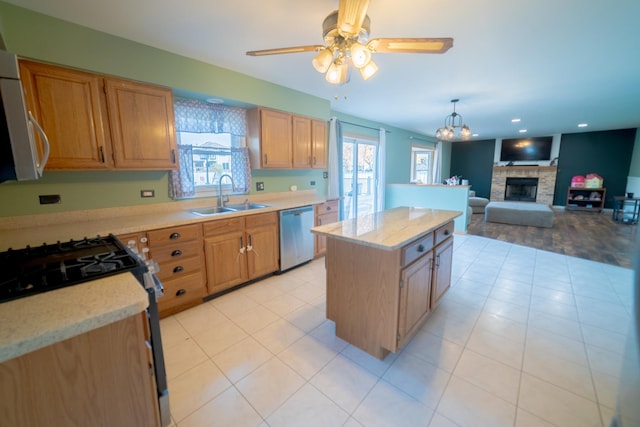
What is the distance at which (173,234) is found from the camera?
86.2 inches

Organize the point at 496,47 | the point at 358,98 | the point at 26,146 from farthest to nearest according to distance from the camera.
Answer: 1. the point at 358,98
2. the point at 496,47
3. the point at 26,146

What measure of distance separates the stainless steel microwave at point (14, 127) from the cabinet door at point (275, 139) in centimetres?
231

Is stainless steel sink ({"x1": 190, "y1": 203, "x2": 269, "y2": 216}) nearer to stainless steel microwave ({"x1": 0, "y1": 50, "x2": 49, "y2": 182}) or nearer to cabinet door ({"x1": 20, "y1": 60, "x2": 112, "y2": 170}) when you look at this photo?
cabinet door ({"x1": 20, "y1": 60, "x2": 112, "y2": 170})

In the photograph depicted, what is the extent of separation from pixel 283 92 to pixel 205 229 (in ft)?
6.84

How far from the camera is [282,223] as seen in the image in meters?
3.02

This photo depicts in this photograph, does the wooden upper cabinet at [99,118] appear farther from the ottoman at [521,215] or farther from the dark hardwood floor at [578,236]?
the ottoman at [521,215]

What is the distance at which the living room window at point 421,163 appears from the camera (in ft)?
25.2

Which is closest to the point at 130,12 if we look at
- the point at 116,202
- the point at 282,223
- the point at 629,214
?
the point at 116,202

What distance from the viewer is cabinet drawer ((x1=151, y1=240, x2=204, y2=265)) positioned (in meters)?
2.12

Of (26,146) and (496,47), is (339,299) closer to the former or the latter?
(26,146)

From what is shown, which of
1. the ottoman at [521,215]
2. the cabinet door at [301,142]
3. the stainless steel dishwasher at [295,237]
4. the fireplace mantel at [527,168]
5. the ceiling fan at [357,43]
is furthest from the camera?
the fireplace mantel at [527,168]

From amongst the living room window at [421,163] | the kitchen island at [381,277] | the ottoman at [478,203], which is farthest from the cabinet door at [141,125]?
the ottoman at [478,203]

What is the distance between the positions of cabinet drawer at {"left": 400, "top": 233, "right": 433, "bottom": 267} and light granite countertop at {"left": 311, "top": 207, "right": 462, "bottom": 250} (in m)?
0.07

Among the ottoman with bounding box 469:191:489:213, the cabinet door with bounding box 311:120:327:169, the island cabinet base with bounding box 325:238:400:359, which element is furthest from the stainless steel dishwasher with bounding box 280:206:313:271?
the ottoman with bounding box 469:191:489:213
